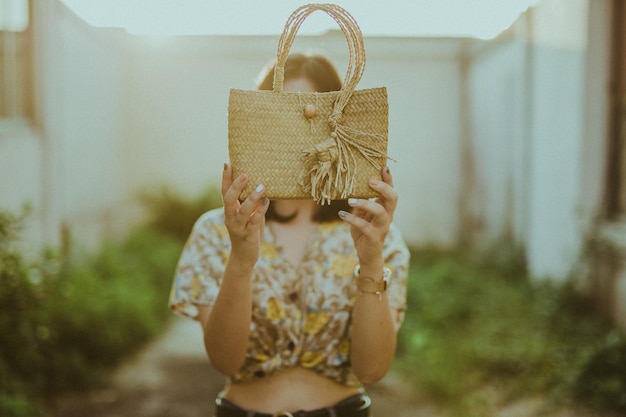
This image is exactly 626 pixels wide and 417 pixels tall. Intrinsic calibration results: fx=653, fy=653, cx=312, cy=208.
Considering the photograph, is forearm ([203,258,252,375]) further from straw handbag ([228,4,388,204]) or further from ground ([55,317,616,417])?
ground ([55,317,616,417])

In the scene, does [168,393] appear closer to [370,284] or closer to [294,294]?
[294,294]

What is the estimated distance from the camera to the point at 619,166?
515 cm

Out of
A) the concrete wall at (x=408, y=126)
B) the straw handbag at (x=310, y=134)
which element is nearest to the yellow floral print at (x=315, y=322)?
the straw handbag at (x=310, y=134)

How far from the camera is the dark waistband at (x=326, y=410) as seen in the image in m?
1.70

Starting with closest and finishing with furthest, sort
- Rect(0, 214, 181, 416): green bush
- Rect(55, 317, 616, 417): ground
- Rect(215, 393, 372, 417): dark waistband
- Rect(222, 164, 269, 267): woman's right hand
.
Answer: Rect(222, 164, 269, 267): woman's right hand < Rect(215, 393, 372, 417): dark waistband < Rect(0, 214, 181, 416): green bush < Rect(55, 317, 616, 417): ground

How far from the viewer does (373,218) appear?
4.87 feet

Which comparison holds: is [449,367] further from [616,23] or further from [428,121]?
[428,121]

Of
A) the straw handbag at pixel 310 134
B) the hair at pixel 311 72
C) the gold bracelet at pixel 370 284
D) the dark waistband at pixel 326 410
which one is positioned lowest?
the dark waistband at pixel 326 410

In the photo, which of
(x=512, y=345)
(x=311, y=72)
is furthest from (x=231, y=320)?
(x=512, y=345)

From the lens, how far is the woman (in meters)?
1.63

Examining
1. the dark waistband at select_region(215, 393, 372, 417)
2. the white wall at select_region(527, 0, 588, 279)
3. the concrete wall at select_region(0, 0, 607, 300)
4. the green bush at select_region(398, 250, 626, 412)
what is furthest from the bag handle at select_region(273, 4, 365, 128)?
the white wall at select_region(527, 0, 588, 279)

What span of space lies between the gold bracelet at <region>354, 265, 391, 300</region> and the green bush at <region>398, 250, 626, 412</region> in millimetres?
2828

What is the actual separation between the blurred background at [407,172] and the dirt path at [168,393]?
0.24 metres

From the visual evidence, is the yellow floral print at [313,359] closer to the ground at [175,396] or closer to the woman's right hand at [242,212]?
the woman's right hand at [242,212]
